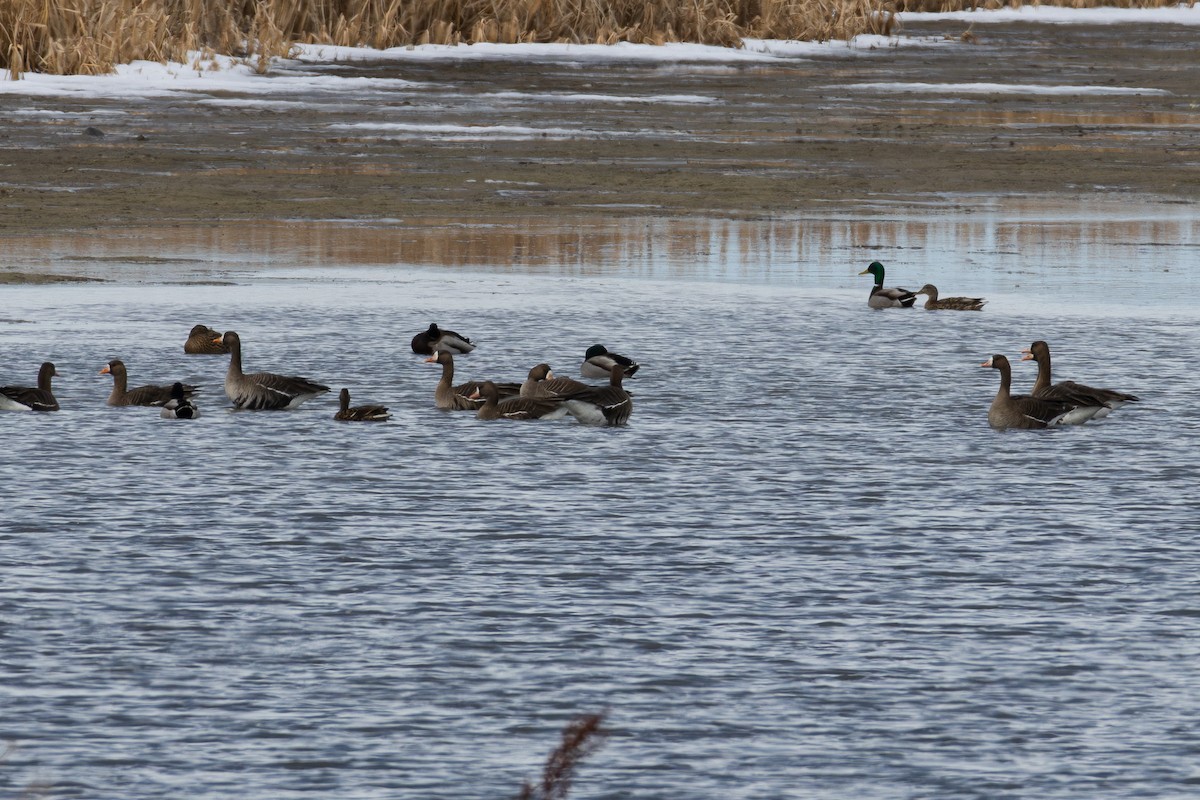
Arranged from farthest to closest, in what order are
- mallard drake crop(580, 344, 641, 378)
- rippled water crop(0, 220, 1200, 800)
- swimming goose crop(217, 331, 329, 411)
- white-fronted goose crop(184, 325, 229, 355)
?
white-fronted goose crop(184, 325, 229, 355) → mallard drake crop(580, 344, 641, 378) → swimming goose crop(217, 331, 329, 411) → rippled water crop(0, 220, 1200, 800)

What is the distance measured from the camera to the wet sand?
2545 centimetres

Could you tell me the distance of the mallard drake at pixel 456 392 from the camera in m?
13.9

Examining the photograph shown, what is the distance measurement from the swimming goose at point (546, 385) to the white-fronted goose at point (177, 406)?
78.9 inches

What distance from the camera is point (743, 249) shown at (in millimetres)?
22703

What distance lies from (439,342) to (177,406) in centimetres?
276

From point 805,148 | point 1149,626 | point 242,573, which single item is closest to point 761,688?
point 1149,626

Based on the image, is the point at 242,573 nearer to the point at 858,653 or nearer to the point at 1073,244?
the point at 858,653

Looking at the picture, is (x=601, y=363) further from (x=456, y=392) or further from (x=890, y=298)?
(x=890, y=298)

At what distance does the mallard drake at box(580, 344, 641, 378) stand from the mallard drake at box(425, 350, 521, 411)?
0.65m

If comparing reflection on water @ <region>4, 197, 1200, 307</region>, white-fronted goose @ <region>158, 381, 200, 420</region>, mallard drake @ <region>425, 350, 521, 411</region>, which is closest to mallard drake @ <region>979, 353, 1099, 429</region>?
mallard drake @ <region>425, 350, 521, 411</region>

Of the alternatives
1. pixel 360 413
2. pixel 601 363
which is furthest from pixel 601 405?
pixel 601 363

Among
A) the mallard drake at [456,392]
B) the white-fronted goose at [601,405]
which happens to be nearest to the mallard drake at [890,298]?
the mallard drake at [456,392]

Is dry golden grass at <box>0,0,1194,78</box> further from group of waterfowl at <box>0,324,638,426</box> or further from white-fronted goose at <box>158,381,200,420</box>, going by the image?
white-fronted goose at <box>158,381,200,420</box>

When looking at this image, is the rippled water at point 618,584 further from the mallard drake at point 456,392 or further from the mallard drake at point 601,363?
the mallard drake at point 601,363
